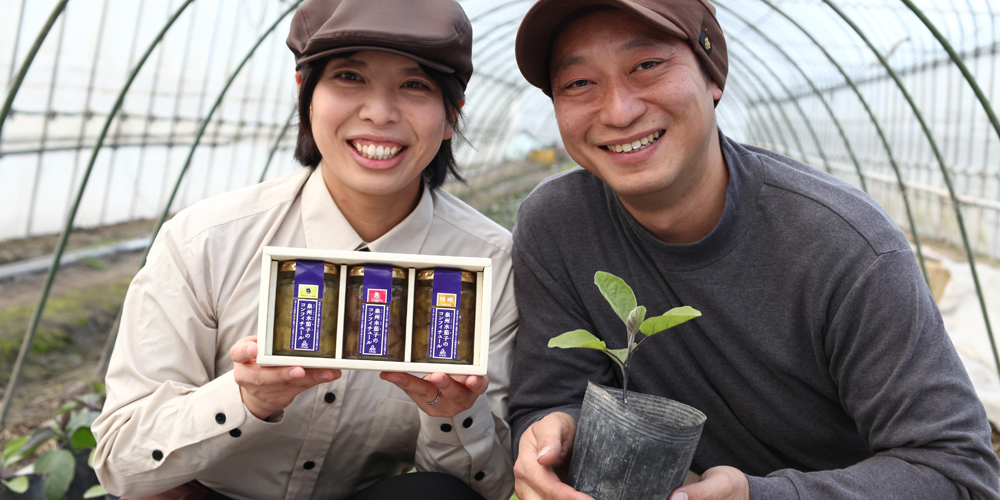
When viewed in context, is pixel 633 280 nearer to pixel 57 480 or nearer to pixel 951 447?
pixel 951 447

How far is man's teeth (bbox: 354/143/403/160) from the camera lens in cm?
182

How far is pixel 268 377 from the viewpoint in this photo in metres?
1.48

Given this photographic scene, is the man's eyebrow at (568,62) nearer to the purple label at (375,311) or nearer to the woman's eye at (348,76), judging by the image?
the woman's eye at (348,76)

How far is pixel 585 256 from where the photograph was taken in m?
1.98

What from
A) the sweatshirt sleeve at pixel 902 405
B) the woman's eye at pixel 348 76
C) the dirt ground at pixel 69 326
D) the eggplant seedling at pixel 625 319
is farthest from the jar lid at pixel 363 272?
the dirt ground at pixel 69 326

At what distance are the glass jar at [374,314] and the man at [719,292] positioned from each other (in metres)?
0.39

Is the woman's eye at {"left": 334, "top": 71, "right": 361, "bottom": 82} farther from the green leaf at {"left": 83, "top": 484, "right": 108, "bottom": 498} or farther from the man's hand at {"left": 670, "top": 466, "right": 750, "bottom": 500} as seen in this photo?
the green leaf at {"left": 83, "top": 484, "right": 108, "bottom": 498}

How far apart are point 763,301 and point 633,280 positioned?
318mm

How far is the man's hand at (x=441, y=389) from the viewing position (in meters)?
Result: 1.53

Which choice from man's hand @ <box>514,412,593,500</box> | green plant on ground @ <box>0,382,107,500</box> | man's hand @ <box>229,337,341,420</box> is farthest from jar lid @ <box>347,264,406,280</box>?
green plant on ground @ <box>0,382,107,500</box>

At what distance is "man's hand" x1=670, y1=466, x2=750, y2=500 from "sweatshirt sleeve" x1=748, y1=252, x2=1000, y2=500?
0.12 feet

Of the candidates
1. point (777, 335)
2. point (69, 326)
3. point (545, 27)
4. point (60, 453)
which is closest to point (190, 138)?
point (69, 326)

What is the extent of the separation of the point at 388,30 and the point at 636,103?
59cm

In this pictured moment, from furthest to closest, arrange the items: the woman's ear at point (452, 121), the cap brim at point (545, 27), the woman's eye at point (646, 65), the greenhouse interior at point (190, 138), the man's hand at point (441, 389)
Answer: the greenhouse interior at point (190, 138) < the woman's ear at point (452, 121) < the woman's eye at point (646, 65) < the cap brim at point (545, 27) < the man's hand at point (441, 389)
